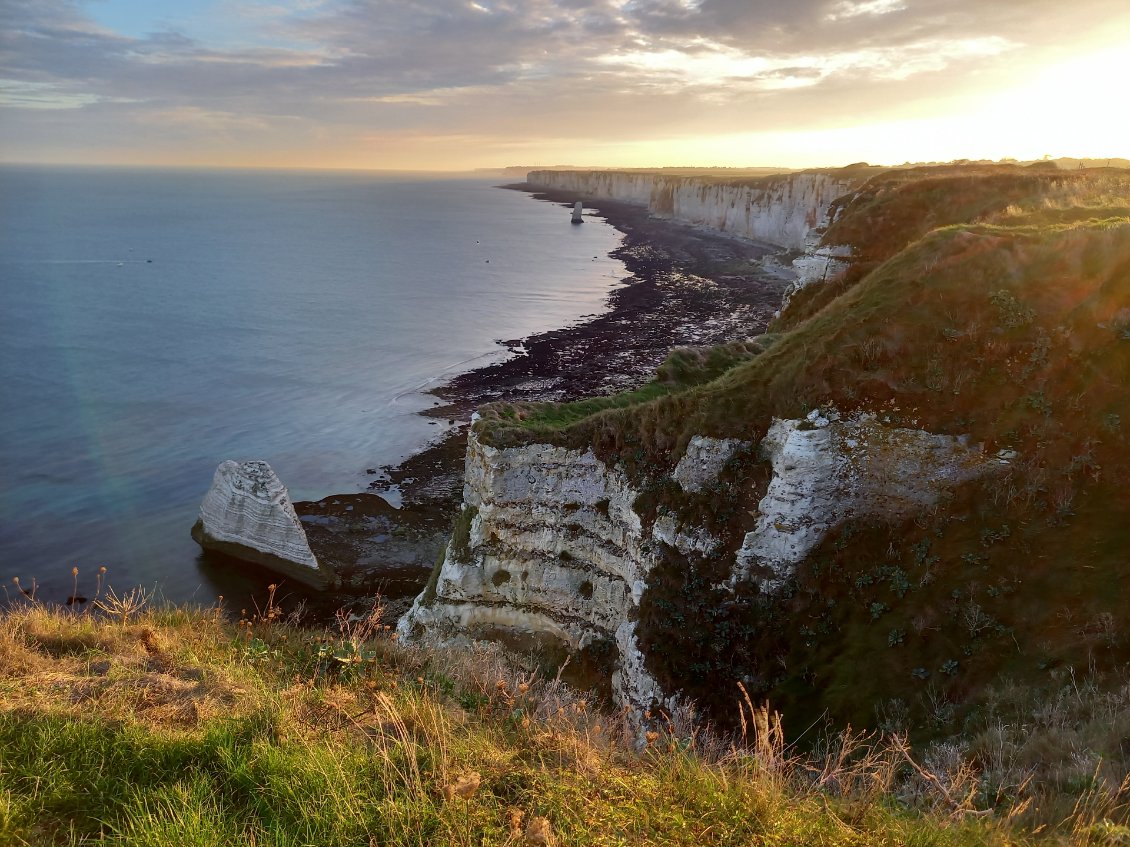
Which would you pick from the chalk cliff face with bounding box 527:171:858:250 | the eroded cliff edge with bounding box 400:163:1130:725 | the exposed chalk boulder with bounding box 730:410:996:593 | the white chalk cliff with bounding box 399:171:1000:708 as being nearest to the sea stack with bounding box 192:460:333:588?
the white chalk cliff with bounding box 399:171:1000:708

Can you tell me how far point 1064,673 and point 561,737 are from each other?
32.3 feet

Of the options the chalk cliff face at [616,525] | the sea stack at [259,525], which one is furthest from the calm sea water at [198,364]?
the chalk cliff face at [616,525]

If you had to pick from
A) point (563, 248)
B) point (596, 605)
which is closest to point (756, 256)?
point (563, 248)

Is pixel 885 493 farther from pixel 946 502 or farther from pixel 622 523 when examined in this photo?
pixel 622 523

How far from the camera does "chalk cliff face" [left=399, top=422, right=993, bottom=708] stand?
618 inches

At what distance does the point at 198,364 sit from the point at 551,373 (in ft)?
112

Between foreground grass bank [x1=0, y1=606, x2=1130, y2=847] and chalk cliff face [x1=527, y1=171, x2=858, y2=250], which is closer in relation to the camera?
foreground grass bank [x1=0, y1=606, x2=1130, y2=847]

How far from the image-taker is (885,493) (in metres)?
15.7

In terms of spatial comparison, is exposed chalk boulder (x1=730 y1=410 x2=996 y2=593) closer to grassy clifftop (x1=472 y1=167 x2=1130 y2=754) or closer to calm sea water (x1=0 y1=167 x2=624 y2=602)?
grassy clifftop (x1=472 y1=167 x2=1130 y2=754)

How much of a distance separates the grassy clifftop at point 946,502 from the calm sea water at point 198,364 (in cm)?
2435

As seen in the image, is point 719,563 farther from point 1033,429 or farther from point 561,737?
point 561,737

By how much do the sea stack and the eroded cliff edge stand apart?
17395 mm

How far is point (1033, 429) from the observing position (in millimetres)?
14750

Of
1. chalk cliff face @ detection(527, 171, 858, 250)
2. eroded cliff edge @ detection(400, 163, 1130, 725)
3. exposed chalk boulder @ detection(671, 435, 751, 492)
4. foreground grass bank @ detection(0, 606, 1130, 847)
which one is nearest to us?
foreground grass bank @ detection(0, 606, 1130, 847)
